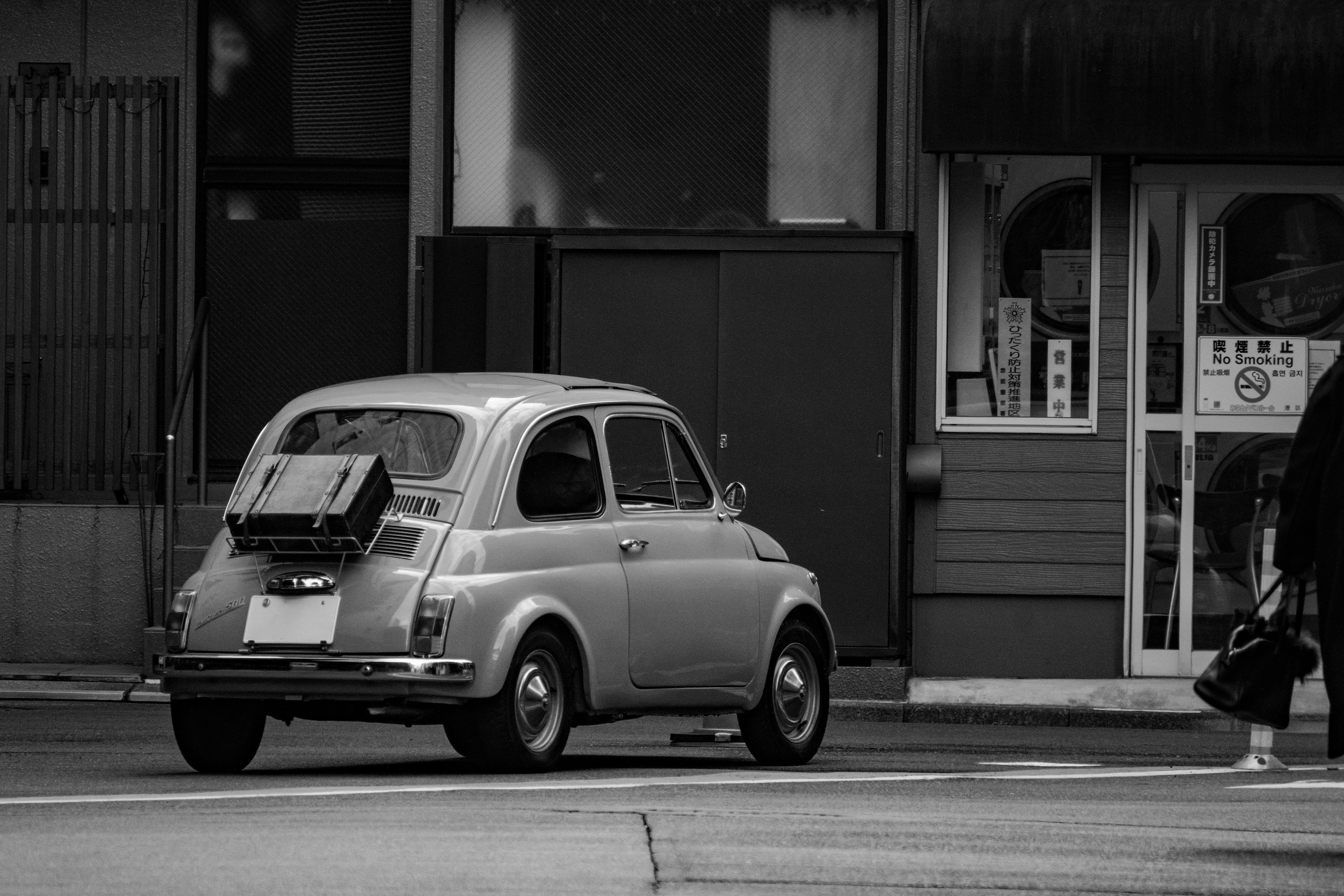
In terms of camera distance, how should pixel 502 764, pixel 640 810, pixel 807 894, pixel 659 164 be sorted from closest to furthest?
1. pixel 807 894
2. pixel 640 810
3. pixel 502 764
4. pixel 659 164

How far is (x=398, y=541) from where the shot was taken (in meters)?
8.96

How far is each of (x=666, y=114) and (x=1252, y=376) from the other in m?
4.45

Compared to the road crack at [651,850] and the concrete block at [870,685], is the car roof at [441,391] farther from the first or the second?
the concrete block at [870,685]

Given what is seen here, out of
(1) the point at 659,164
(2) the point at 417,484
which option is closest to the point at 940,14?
(1) the point at 659,164

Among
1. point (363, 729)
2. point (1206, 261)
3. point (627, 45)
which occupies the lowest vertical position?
point (363, 729)

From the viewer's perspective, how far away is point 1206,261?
1570 centimetres

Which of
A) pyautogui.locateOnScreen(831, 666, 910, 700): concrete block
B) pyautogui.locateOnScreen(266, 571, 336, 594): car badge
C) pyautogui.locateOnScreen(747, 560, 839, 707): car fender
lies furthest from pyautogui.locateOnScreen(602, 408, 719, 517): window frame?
pyautogui.locateOnScreen(831, 666, 910, 700): concrete block

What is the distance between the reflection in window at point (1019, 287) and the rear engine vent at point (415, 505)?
7137 mm

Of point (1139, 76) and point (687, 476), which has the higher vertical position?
point (1139, 76)

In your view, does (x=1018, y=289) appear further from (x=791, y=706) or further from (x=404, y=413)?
(x=404, y=413)

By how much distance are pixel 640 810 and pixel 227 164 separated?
10.6 meters

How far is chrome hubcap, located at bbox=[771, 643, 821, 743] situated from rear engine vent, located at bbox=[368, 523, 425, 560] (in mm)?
2254

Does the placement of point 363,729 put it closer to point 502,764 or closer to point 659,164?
point 502,764

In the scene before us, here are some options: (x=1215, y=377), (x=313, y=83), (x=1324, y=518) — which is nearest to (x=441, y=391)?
(x=1324, y=518)
